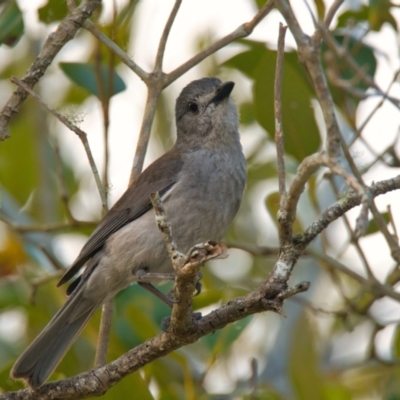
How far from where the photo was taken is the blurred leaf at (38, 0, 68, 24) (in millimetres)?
4777

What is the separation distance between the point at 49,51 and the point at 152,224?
1.42 meters

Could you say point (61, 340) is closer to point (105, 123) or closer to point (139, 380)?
point (139, 380)

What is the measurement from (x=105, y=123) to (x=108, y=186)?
40 centimetres

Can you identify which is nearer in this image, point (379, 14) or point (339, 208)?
point (339, 208)

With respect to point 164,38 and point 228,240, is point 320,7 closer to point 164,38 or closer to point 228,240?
point 164,38

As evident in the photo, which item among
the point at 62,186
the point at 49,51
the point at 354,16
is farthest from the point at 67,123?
the point at 354,16

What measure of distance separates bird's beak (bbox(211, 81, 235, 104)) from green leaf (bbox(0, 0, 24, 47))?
142 cm

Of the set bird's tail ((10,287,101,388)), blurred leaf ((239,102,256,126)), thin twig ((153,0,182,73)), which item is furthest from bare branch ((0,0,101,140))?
blurred leaf ((239,102,256,126))

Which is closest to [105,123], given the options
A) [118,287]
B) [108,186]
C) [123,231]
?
[108,186]

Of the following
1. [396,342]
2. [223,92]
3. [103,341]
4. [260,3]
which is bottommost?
[103,341]

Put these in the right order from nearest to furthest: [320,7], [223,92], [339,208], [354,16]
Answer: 1. [339,208]
2. [320,7]
3. [354,16]
4. [223,92]

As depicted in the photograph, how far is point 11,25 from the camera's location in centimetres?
438

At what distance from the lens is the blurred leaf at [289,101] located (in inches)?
188

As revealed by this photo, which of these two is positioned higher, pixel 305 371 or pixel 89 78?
pixel 89 78
